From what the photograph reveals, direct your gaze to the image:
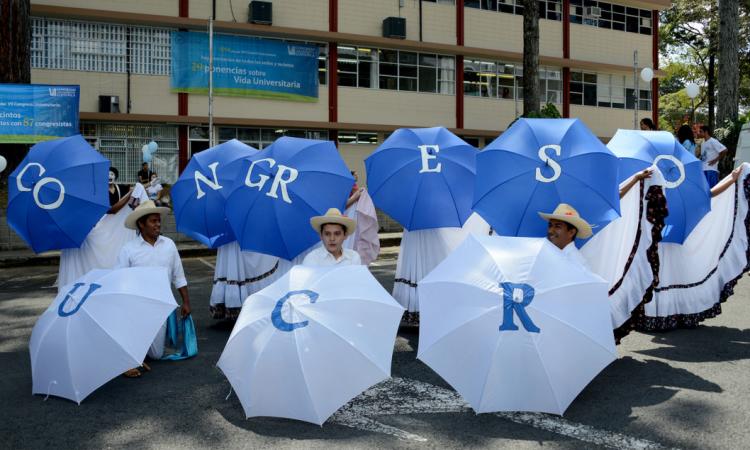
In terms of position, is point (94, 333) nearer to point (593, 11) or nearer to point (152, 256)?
point (152, 256)

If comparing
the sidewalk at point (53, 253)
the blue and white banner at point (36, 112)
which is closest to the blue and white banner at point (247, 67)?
the blue and white banner at point (36, 112)

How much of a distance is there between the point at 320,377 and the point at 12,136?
1735 cm

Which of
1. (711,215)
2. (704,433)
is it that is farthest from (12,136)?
(704,433)

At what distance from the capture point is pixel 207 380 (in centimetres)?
592

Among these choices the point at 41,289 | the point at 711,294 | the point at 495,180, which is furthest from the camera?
the point at 41,289

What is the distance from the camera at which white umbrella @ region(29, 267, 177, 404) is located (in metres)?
5.24

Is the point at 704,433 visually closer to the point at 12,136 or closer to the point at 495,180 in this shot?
the point at 495,180

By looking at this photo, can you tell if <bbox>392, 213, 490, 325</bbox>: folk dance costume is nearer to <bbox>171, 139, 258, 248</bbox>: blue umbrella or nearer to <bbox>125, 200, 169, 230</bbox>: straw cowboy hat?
<bbox>171, 139, 258, 248</bbox>: blue umbrella

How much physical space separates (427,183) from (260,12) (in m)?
19.9

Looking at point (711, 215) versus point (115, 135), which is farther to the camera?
point (115, 135)

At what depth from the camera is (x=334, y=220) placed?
6.05 metres

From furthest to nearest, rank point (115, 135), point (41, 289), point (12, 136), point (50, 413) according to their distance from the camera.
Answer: point (115, 135) → point (12, 136) → point (41, 289) → point (50, 413)

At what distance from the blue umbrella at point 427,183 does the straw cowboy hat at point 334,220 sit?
0.93 meters

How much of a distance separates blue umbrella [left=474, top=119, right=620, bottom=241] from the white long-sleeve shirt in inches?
109
